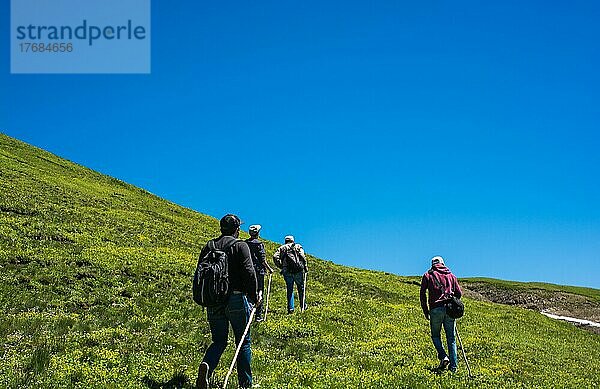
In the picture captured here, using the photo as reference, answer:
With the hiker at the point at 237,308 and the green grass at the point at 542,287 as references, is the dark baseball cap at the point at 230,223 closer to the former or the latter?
the hiker at the point at 237,308

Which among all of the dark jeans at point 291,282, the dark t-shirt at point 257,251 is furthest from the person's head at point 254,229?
the dark jeans at point 291,282

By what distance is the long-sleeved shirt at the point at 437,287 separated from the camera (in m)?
14.3

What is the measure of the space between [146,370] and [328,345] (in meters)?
7.61

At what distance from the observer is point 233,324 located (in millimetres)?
9742

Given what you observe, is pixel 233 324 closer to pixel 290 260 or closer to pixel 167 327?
pixel 167 327

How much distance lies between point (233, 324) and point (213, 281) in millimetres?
997

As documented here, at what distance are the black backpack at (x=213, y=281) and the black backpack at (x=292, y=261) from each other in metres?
11.5

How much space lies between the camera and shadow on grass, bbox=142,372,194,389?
10.3m

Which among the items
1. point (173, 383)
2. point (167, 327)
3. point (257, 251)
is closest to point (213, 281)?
point (173, 383)

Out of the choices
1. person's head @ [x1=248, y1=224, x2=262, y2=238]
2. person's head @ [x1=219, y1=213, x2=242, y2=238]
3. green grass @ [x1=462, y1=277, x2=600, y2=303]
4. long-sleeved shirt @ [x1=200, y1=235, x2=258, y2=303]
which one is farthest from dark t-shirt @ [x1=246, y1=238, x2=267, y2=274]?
green grass @ [x1=462, y1=277, x2=600, y2=303]

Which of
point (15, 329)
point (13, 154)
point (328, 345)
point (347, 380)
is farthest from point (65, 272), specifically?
point (13, 154)

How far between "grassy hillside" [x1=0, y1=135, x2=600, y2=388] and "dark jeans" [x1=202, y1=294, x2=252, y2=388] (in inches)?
56.1

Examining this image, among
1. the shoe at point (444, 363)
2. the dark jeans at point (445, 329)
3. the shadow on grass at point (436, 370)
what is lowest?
the shadow on grass at point (436, 370)

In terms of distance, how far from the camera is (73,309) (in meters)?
18.1
